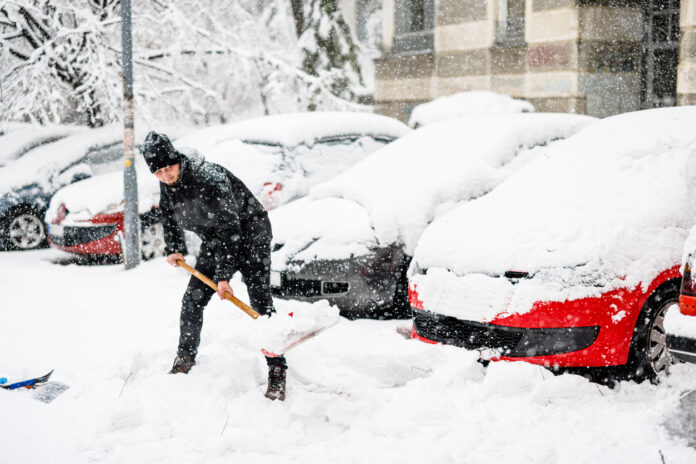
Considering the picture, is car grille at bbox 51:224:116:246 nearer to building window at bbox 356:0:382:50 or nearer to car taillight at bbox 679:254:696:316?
car taillight at bbox 679:254:696:316

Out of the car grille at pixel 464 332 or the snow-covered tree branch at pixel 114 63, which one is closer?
the car grille at pixel 464 332

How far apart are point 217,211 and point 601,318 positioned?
7.27 feet

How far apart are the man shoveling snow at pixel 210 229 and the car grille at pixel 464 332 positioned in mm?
924

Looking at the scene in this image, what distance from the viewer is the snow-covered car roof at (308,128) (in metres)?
7.38

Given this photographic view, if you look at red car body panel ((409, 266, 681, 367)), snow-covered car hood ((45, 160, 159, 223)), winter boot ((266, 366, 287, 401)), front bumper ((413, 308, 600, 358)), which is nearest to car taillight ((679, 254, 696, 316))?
red car body panel ((409, 266, 681, 367))

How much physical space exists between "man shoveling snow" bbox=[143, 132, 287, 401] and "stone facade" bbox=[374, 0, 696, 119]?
783 cm

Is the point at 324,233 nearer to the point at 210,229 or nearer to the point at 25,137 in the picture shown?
the point at 210,229

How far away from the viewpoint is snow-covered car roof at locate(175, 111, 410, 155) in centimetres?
738

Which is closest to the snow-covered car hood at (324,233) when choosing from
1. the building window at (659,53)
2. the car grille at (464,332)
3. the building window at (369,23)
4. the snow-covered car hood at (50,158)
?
the car grille at (464,332)

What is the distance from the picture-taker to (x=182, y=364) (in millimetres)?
4301

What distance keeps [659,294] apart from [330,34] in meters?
13.0

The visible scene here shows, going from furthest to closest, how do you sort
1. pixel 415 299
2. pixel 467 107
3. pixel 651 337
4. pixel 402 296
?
1. pixel 467 107
2. pixel 402 296
3. pixel 415 299
4. pixel 651 337

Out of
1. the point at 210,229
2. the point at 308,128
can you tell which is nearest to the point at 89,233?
the point at 308,128

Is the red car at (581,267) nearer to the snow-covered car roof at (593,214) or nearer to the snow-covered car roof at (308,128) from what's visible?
the snow-covered car roof at (593,214)
